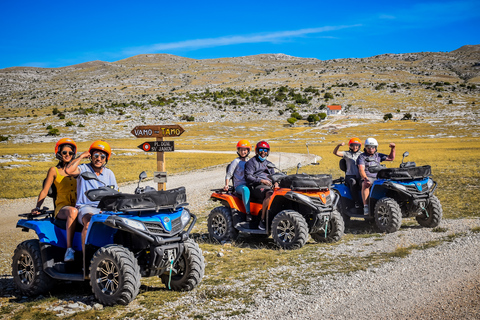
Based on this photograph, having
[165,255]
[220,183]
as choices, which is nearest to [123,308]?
[165,255]

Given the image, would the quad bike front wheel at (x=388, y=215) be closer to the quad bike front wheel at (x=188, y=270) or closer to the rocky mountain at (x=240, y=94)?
the quad bike front wheel at (x=188, y=270)

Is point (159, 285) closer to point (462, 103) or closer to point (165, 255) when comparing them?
point (165, 255)

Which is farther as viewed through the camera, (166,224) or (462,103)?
(462,103)

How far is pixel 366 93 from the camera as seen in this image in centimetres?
13062

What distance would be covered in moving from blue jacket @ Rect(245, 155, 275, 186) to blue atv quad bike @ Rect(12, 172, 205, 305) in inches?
136

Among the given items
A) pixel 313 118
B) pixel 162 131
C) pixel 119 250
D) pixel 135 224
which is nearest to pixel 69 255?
pixel 119 250

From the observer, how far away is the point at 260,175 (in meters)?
9.65

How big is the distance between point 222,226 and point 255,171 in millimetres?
1551

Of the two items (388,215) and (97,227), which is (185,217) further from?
(388,215)

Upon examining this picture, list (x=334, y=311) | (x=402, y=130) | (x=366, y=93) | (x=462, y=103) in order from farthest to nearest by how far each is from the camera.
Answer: (x=366, y=93), (x=462, y=103), (x=402, y=130), (x=334, y=311)

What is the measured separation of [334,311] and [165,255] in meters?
2.30

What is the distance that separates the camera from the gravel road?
17.3ft

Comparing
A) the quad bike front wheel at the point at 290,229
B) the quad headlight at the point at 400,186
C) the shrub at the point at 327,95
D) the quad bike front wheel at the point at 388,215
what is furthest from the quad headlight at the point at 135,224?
the shrub at the point at 327,95

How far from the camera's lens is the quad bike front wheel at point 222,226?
9.77 m
